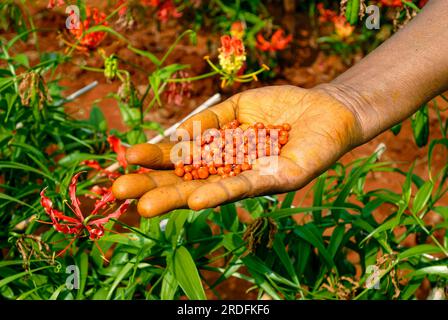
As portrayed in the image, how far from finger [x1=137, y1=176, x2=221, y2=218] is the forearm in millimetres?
463

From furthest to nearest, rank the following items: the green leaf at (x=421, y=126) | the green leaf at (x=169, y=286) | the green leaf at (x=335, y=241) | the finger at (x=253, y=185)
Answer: the green leaf at (x=421, y=126)
the green leaf at (x=335, y=241)
the green leaf at (x=169, y=286)
the finger at (x=253, y=185)

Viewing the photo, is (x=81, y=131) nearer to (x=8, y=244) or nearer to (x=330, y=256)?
(x=8, y=244)

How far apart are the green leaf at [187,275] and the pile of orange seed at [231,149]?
210 millimetres

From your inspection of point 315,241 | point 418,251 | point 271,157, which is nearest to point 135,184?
point 271,157

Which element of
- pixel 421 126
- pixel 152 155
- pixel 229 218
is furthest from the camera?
pixel 421 126

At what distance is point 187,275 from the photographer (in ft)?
4.62

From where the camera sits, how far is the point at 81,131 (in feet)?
6.66

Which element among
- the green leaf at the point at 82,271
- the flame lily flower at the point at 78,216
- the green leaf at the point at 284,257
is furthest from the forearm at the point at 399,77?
the green leaf at the point at 82,271

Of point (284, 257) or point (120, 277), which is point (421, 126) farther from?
point (120, 277)

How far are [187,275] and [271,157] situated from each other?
1.10 ft

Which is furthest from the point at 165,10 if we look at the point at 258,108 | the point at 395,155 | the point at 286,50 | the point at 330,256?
the point at 330,256

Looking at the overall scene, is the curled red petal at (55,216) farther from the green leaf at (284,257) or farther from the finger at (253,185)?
the green leaf at (284,257)

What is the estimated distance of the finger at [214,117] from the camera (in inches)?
55.9

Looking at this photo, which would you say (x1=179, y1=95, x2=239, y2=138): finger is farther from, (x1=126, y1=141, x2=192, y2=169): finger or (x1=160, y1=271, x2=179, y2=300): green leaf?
(x1=160, y1=271, x2=179, y2=300): green leaf
